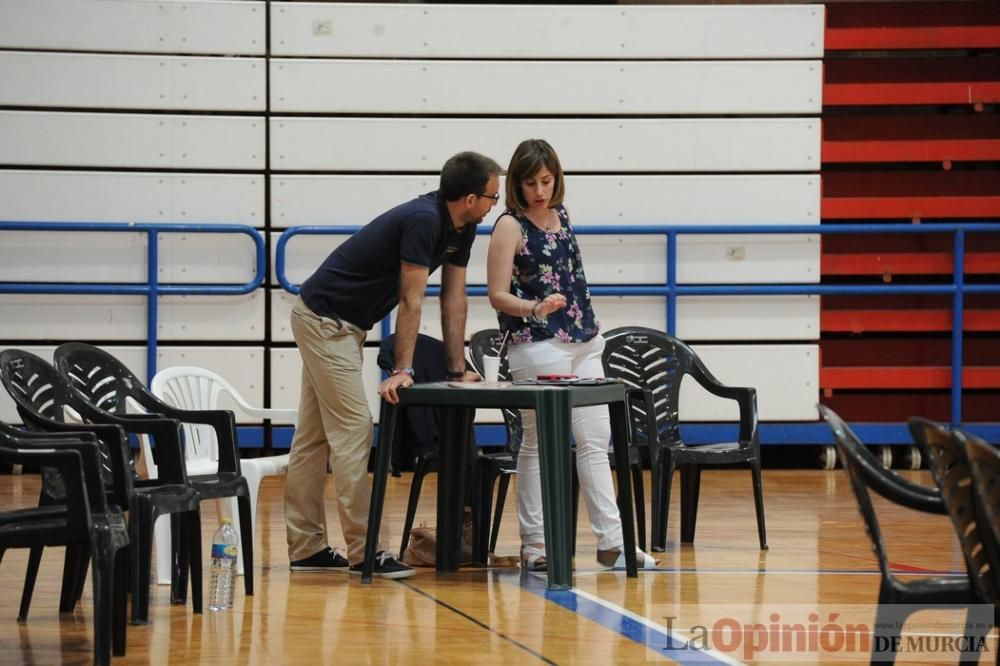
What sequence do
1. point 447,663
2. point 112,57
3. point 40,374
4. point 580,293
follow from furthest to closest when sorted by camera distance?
point 112,57
point 580,293
point 40,374
point 447,663

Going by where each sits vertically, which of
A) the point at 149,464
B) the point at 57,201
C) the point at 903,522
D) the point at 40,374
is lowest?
the point at 903,522

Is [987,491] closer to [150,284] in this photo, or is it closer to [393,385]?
[393,385]

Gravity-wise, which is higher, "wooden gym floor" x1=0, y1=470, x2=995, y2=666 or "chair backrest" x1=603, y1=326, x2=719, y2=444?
"chair backrest" x1=603, y1=326, x2=719, y2=444

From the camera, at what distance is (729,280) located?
27.3 ft

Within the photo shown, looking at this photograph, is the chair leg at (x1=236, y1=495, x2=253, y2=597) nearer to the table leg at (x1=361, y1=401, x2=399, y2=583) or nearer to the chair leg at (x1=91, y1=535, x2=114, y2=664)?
the table leg at (x1=361, y1=401, x2=399, y2=583)

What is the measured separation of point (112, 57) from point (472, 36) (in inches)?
77.2

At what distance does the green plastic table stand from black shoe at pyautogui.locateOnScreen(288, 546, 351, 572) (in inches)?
12.2

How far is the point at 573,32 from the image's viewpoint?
8266 mm

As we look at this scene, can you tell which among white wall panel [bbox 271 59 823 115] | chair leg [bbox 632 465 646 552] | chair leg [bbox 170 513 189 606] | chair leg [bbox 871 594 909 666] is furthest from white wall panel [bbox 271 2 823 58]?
chair leg [bbox 871 594 909 666]

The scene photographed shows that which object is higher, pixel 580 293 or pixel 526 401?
pixel 580 293

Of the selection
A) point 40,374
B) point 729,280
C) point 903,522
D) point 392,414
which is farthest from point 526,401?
point 729,280

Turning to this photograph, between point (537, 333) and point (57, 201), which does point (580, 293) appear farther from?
point (57, 201)

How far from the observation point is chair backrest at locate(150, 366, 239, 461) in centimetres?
511

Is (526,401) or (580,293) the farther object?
(580,293)
